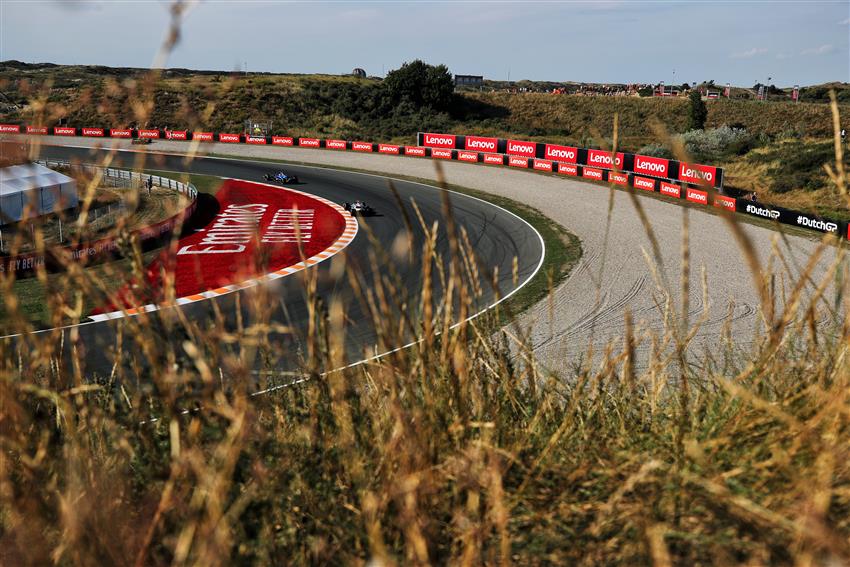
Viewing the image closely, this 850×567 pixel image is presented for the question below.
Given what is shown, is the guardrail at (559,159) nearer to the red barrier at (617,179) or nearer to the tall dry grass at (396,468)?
the red barrier at (617,179)

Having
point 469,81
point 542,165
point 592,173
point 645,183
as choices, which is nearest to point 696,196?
point 645,183

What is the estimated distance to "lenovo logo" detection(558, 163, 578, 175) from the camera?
5200 centimetres

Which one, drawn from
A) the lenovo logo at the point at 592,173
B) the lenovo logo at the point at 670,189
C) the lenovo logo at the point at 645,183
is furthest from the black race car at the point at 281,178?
the lenovo logo at the point at 670,189

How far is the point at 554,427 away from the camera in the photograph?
378 cm

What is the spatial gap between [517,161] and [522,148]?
2356mm

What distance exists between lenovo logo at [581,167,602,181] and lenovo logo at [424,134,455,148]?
14.3 metres

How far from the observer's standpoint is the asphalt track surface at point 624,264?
66.4 ft

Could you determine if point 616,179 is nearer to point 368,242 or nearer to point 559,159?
point 368,242

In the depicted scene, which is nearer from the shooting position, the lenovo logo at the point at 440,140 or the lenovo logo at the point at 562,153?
the lenovo logo at the point at 562,153

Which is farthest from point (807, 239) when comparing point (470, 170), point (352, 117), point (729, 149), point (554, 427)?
point (352, 117)

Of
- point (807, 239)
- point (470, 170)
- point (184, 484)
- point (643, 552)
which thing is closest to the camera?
point (643, 552)

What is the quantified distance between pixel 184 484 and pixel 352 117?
283 feet

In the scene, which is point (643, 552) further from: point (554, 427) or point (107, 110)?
point (107, 110)

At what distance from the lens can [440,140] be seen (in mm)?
62750
